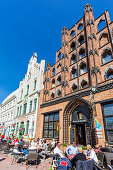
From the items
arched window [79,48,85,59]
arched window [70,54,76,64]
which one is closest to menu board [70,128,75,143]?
arched window [70,54,76,64]

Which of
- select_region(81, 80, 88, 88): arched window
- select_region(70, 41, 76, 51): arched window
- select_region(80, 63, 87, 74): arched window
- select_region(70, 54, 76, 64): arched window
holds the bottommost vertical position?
select_region(81, 80, 88, 88): arched window

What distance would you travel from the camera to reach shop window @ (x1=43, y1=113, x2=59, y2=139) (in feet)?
44.3

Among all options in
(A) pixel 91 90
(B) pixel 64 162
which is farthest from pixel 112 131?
(B) pixel 64 162

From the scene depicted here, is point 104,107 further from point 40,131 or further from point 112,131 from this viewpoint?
point 40,131

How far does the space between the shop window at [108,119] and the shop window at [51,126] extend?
19.7 ft

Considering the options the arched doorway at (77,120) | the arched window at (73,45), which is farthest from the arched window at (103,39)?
the arched doorway at (77,120)

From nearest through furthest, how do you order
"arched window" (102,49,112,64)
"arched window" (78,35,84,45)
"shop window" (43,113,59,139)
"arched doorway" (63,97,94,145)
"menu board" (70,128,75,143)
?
"arched doorway" (63,97,94,145) → "arched window" (102,49,112,64) → "menu board" (70,128,75,143) → "shop window" (43,113,59,139) → "arched window" (78,35,84,45)

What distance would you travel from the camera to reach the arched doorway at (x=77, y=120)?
1061 cm

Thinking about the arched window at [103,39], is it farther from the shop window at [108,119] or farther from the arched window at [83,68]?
the shop window at [108,119]

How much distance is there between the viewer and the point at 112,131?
855 centimetres

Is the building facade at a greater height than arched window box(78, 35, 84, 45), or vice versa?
arched window box(78, 35, 84, 45)

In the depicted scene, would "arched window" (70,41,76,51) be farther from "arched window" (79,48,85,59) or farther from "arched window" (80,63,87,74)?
"arched window" (80,63,87,74)

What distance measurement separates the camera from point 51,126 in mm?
14352

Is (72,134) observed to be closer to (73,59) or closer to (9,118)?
(73,59)
